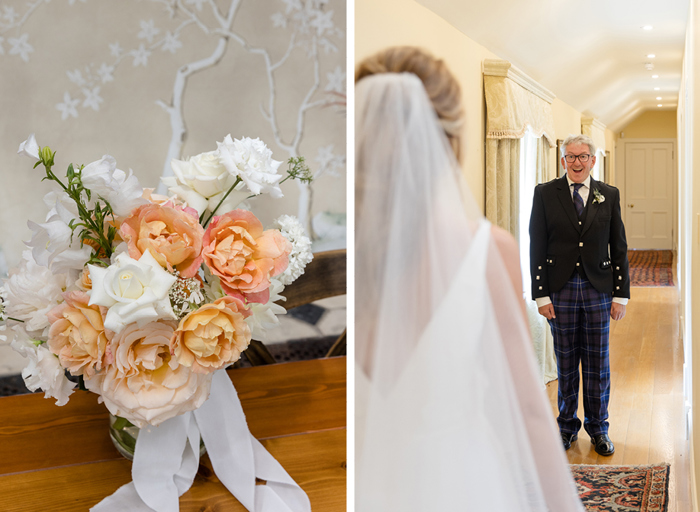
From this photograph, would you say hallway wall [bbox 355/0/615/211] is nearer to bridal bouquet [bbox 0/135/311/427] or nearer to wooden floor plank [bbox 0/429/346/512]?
bridal bouquet [bbox 0/135/311/427]

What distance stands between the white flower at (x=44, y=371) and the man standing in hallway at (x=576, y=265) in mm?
723

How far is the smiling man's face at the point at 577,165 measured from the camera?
87cm

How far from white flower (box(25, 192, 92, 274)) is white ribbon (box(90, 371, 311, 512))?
0.28 metres

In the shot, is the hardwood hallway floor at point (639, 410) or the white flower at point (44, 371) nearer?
the white flower at point (44, 371)

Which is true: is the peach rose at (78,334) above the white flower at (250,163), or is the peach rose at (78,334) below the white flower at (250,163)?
below

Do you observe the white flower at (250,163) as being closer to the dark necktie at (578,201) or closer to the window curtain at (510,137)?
the window curtain at (510,137)

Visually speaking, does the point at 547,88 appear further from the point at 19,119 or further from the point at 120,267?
the point at 19,119

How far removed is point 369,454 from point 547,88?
72 cm

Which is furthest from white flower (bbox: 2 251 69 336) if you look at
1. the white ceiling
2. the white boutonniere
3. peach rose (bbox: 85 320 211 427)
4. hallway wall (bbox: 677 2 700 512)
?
hallway wall (bbox: 677 2 700 512)

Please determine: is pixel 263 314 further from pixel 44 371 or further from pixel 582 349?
pixel 582 349

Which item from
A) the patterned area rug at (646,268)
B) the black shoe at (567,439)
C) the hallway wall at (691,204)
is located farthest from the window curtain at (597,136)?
the black shoe at (567,439)

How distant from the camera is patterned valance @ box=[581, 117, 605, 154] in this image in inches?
35.4

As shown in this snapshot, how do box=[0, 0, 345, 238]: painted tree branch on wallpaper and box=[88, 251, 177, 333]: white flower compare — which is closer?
box=[88, 251, 177, 333]: white flower

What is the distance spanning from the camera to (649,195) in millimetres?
1332
